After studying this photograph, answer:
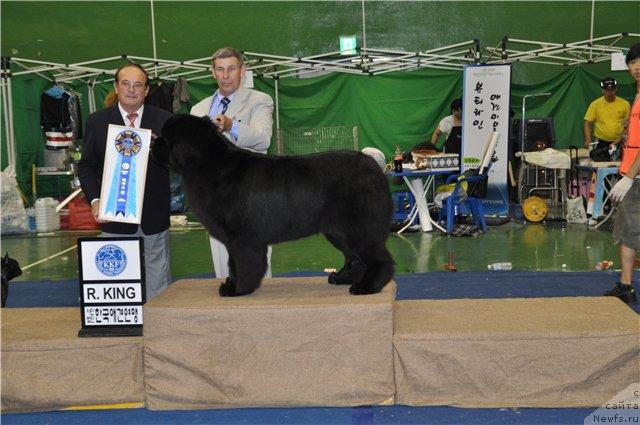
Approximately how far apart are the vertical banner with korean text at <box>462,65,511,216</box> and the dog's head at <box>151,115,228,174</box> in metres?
7.62

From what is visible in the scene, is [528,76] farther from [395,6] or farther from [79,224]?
[79,224]

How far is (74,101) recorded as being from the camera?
11.7 meters

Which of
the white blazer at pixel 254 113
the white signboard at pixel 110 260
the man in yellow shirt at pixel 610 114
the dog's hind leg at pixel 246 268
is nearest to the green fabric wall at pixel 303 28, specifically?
the man in yellow shirt at pixel 610 114

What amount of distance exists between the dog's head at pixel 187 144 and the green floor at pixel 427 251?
3.90 metres

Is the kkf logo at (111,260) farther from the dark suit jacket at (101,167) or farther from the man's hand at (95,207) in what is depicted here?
the dark suit jacket at (101,167)

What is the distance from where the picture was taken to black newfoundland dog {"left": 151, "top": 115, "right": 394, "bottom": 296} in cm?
318

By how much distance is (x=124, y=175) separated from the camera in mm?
3408

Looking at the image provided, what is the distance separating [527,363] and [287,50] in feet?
38.1

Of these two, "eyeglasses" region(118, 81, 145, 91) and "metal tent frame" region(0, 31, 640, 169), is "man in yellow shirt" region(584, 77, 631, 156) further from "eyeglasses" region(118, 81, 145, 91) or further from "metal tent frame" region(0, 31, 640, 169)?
"eyeglasses" region(118, 81, 145, 91)

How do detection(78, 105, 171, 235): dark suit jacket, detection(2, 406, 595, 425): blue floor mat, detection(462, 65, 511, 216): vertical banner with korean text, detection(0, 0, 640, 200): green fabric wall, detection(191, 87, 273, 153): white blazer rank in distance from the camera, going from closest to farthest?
detection(2, 406, 595, 425): blue floor mat → detection(78, 105, 171, 235): dark suit jacket → detection(191, 87, 273, 153): white blazer → detection(462, 65, 511, 216): vertical banner with korean text → detection(0, 0, 640, 200): green fabric wall

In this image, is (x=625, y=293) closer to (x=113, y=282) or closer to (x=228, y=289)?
(x=228, y=289)

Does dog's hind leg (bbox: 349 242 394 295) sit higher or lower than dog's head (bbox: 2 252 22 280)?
higher

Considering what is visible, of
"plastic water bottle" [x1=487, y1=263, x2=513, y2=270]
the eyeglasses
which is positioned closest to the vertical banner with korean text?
"plastic water bottle" [x1=487, y1=263, x2=513, y2=270]

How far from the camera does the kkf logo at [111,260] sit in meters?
3.30
